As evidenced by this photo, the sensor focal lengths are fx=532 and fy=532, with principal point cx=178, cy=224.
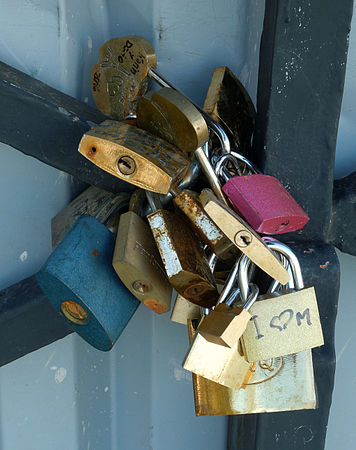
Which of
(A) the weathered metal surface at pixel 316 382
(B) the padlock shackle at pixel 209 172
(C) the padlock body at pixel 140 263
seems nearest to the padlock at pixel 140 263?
(C) the padlock body at pixel 140 263

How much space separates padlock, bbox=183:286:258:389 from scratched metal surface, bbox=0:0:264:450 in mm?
272

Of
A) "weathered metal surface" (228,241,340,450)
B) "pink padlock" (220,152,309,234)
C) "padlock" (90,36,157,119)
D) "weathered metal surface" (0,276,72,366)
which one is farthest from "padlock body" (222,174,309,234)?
"weathered metal surface" (0,276,72,366)

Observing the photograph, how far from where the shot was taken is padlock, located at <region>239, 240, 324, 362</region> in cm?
64

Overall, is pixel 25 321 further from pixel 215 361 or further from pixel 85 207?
pixel 215 361

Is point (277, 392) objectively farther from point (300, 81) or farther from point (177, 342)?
point (300, 81)

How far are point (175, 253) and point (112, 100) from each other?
0.84 feet

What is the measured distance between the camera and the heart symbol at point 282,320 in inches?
25.1

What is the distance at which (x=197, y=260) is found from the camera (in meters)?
0.67

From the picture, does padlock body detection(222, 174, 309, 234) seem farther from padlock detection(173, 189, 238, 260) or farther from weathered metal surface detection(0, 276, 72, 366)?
weathered metal surface detection(0, 276, 72, 366)

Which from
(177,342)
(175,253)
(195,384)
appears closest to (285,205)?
(175,253)

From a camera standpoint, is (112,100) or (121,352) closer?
(112,100)

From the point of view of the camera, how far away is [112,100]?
2.48 ft

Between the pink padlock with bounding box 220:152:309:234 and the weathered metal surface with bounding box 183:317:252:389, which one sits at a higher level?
the pink padlock with bounding box 220:152:309:234

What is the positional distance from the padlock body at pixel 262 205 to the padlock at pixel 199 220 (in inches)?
1.5
